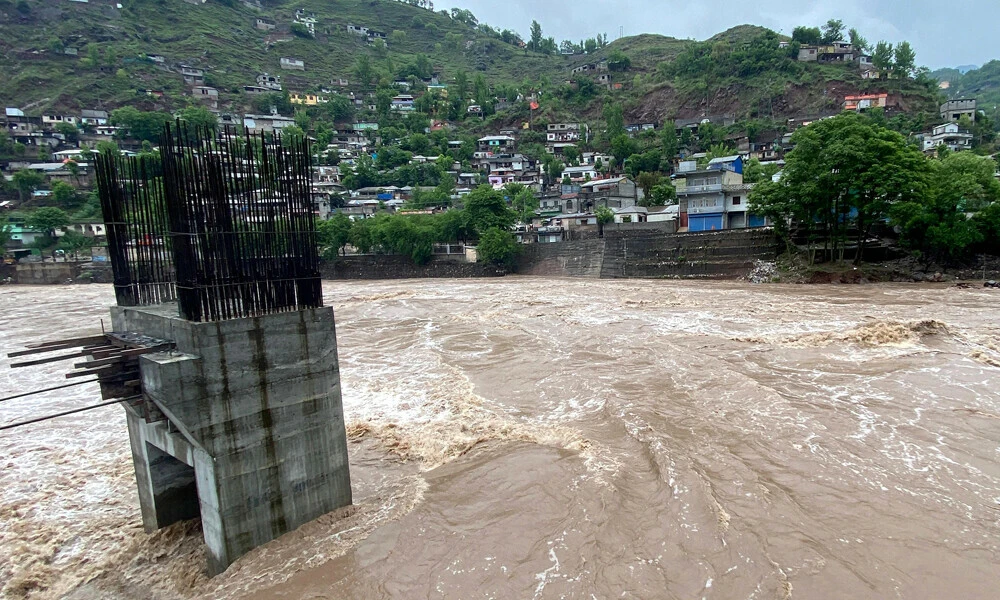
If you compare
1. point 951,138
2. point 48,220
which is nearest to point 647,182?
point 951,138

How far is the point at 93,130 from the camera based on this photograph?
7712 cm

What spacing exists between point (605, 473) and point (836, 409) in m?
5.36

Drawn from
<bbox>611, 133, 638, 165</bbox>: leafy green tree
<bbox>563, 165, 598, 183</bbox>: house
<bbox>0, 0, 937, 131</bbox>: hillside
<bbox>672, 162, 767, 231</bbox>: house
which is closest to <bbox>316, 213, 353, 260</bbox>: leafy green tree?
<bbox>672, 162, 767, 231</bbox>: house

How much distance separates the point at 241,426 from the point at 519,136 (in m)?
92.2

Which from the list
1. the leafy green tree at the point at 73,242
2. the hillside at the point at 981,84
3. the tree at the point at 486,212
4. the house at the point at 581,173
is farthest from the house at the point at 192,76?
the hillside at the point at 981,84

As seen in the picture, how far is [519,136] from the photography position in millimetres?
92250

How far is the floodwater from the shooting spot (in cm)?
568

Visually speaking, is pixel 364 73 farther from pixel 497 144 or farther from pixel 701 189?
pixel 701 189

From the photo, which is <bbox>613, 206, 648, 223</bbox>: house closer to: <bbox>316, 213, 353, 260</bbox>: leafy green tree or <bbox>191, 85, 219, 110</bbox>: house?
<bbox>316, 213, 353, 260</bbox>: leafy green tree

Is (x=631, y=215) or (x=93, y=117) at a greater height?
(x=93, y=117)

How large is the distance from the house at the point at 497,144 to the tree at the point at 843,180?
6204cm

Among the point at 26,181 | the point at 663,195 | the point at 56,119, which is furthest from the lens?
the point at 56,119

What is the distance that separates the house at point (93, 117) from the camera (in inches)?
3118

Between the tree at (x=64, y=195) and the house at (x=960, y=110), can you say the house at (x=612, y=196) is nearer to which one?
the house at (x=960, y=110)
